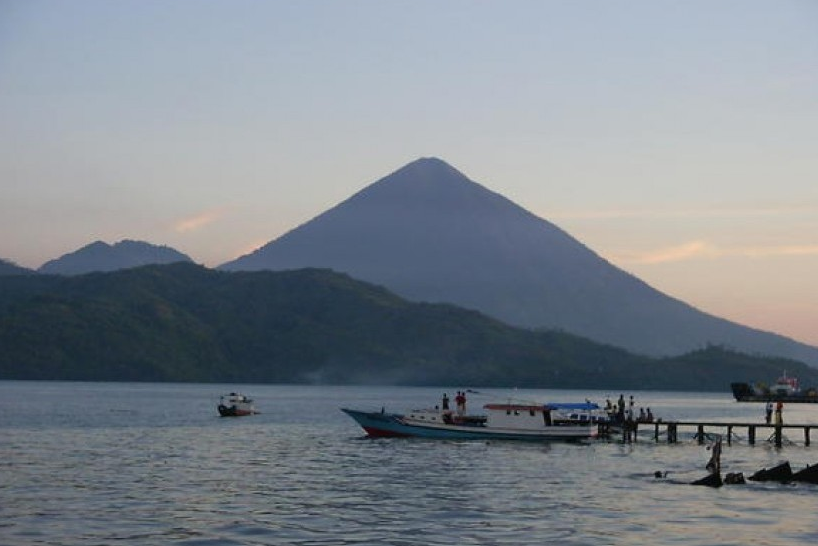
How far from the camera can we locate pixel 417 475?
72438 mm

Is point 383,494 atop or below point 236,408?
below

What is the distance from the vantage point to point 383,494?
61.8m

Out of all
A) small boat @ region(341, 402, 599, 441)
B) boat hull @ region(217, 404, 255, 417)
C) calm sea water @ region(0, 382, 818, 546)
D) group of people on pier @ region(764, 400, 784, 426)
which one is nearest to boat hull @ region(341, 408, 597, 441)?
small boat @ region(341, 402, 599, 441)

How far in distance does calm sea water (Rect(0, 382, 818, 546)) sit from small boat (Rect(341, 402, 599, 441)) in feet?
3.33

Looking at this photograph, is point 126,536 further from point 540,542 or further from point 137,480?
point 137,480

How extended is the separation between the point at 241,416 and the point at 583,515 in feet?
350

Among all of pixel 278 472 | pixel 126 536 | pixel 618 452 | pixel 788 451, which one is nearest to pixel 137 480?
pixel 278 472

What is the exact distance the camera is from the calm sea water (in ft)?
157

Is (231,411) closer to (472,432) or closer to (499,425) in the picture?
(472,432)

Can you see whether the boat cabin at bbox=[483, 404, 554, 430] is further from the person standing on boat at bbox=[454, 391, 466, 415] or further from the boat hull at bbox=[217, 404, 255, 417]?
the boat hull at bbox=[217, 404, 255, 417]

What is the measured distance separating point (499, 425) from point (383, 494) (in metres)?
36.8

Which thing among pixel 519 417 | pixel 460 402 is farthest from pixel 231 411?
pixel 519 417

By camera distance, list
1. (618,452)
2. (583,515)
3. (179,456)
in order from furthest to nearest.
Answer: (618,452) → (179,456) → (583,515)

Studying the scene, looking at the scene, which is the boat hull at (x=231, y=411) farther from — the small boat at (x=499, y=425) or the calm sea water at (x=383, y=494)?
the small boat at (x=499, y=425)
